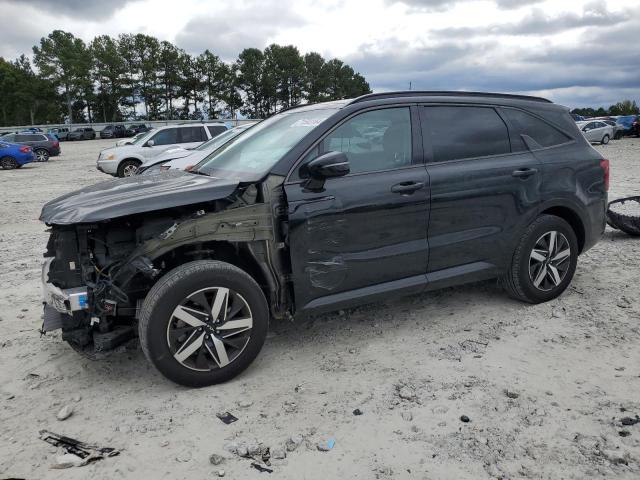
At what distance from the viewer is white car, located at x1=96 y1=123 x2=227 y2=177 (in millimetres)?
15984

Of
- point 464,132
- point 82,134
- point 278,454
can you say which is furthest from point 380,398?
point 82,134

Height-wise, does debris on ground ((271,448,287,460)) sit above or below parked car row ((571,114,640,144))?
below

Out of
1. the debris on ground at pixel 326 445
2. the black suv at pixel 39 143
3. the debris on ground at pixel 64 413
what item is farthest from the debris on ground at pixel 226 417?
the black suv at pixel 39 143

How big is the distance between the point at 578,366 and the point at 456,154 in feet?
5.89

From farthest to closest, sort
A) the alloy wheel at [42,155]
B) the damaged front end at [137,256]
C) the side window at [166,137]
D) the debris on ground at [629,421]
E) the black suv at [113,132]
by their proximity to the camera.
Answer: the black suv at [113,132] → the alloy wheel at [42,155] → the side window at [166,137] → the damaged front end at [137,256] → the debris on ground at [629,421]

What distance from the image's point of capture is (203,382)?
3.44m

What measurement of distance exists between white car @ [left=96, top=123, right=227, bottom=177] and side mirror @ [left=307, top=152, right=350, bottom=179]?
12.9 m

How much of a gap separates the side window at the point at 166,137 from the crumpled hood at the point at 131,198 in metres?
12.7

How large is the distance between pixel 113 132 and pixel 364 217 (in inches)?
2260

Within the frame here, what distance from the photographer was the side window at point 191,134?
15.9 m

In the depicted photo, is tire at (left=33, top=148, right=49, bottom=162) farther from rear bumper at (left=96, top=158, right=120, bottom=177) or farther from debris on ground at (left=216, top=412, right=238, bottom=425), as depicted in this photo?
debris on ground at (left=216, top=412, right=238, bottom=425)

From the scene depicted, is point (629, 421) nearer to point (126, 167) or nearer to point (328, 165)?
point (328, 165)

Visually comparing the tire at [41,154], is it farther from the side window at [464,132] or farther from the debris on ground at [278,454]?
the debris on ground at [278,454]

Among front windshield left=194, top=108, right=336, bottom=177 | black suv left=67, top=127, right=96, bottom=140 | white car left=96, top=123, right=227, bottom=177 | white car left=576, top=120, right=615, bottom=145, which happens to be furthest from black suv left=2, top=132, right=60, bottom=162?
white car left=576, top=120, right=615, bottom=145
